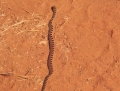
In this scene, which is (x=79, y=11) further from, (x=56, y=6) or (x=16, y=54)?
(x=16, y=54)

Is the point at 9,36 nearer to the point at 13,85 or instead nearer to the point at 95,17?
the point at 13,85

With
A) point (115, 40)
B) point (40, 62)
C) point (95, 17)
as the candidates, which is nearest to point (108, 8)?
point (95, 17)

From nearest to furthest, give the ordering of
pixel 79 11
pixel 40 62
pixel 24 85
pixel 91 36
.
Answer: pixel 24 85 < pixel 40 62 < pixel 91 36 < pixel 79 11

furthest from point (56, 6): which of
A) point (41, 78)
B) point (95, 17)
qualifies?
point (41, 78)

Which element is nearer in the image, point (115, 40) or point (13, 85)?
point (13, 85)

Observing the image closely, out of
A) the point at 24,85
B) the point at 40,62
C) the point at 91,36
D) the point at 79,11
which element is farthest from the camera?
the point at 79,11

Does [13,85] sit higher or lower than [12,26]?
lower

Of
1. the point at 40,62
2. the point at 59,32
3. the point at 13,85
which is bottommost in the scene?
the point at 13,85
